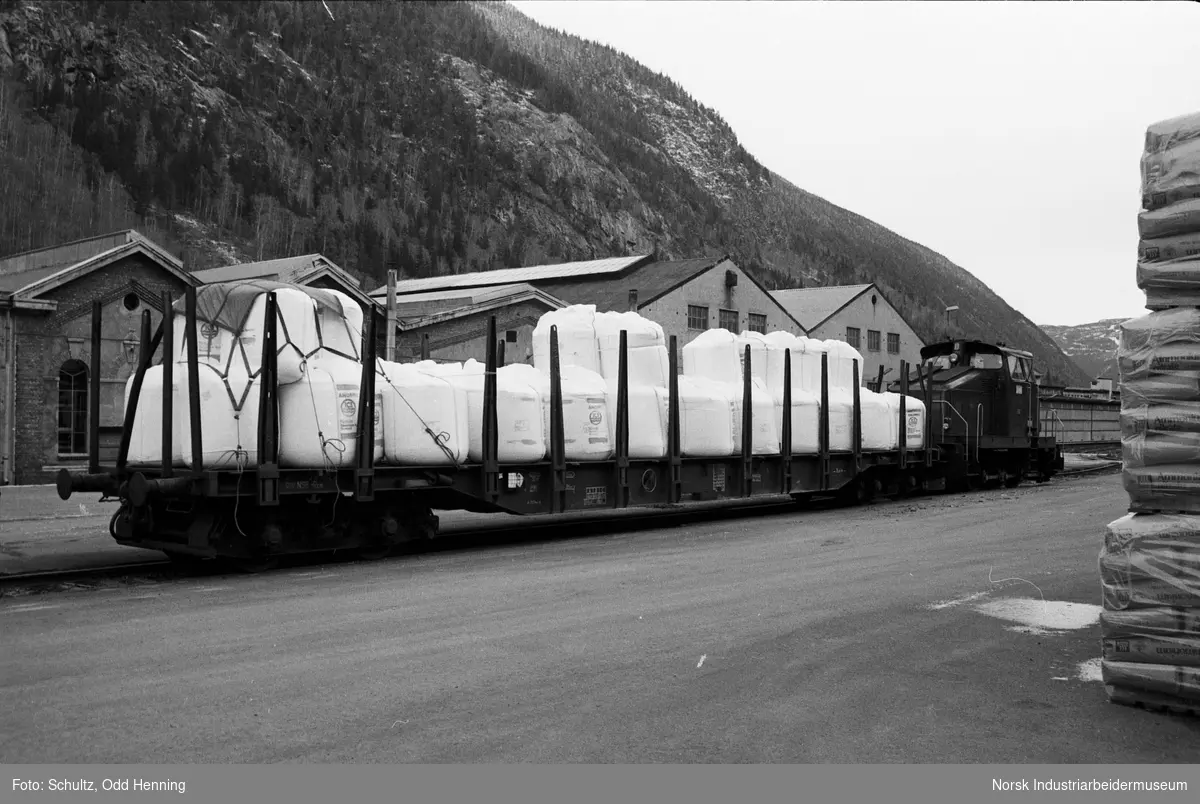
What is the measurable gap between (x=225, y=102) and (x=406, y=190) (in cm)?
2080

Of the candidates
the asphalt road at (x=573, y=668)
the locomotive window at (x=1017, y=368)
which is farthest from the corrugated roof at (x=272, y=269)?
the asphalt road at (x=573, y=668)

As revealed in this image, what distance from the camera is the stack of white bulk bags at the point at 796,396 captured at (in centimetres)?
1756

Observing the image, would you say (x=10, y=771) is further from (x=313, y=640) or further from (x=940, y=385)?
(x=940, y=385)

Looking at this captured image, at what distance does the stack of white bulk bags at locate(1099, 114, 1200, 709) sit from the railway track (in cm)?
856

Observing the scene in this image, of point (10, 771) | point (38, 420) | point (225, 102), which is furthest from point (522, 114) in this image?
point (10, 771)

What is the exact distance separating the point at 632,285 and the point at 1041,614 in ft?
124

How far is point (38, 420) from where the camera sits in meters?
23.2

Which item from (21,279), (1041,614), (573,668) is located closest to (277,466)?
(573,668)

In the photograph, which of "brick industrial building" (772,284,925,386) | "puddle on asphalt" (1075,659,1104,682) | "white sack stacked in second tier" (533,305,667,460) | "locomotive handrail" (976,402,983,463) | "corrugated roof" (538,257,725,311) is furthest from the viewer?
"brick industrial building" (772,284,925,386)

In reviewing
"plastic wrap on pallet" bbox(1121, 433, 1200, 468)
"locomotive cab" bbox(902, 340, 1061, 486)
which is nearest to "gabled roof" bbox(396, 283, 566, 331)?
"locomotive cab" bbox(902, 340, 1061, 486)

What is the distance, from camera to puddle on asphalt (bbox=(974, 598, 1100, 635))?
7975 millimetres

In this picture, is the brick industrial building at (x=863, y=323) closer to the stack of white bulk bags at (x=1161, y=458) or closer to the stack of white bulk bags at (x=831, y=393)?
the stack of white bulk bags at (x=831, y=393)

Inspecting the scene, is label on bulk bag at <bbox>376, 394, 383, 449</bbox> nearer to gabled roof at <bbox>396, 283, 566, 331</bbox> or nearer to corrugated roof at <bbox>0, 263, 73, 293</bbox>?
corrugated roof at <bbox>0, 263, 73, 293</bbox>

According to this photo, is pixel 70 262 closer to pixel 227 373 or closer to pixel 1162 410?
pixel 227 373
